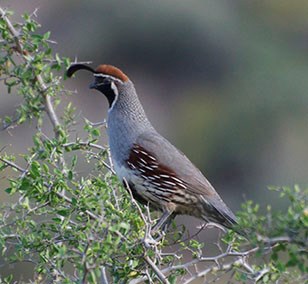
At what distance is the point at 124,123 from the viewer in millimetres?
5477

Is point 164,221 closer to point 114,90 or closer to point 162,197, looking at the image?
point 162,197

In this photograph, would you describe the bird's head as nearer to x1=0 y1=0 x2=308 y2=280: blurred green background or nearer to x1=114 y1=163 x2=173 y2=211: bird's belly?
x1=114 y1=163 x2=173 y2=211: bird's belly

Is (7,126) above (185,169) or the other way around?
above

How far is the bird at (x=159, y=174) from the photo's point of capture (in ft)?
17.2

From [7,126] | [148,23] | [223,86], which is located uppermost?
[7,126]

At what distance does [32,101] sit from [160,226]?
981mm

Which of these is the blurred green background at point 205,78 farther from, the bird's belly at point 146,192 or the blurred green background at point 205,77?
the bird's belly at point 146,192

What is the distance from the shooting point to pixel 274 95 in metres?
18.4

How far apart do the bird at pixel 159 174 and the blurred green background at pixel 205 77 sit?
33.0ft

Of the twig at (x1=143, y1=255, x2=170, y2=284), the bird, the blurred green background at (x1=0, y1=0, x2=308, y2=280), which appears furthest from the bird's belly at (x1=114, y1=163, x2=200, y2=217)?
the blurred green background at (x1=0, y1=0, x2=308, y2=280)

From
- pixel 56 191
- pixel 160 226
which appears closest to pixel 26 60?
pixel 56 191

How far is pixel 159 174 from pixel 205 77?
14.2 metres

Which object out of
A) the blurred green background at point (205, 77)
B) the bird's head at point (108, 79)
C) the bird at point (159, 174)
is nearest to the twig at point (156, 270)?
the bird at point (159, 174)

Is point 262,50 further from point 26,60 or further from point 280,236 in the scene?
point 280,236
